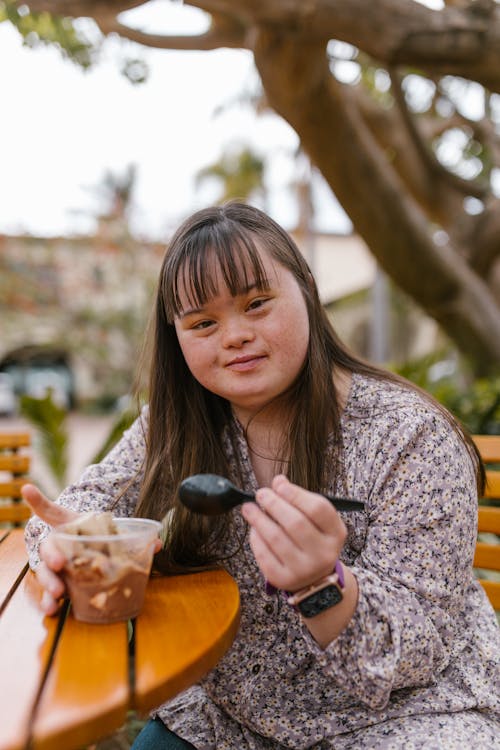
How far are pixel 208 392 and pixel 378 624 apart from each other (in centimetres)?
75

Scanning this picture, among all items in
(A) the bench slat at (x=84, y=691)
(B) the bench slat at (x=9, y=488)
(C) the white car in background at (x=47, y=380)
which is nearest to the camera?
(A) the bench slat at (x=84, y=691)

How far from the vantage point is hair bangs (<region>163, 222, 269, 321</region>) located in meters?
1.46

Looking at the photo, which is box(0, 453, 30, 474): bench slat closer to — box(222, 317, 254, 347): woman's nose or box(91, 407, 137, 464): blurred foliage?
box(91, 407, 137, 464): blurred foliage

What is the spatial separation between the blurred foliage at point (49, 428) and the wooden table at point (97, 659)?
2.76 meters

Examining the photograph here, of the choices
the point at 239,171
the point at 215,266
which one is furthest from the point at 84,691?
the point at 239,171

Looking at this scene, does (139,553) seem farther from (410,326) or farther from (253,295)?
(410,326)

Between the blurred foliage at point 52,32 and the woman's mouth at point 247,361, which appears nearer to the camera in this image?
the woman's mouth at point 247,361

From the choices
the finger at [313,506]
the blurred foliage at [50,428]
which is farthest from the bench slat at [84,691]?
the blurred foliage at [50,428]

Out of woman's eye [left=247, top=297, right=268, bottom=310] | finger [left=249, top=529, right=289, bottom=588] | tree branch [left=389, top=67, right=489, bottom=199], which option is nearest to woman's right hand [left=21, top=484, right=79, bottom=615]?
finger [left=249, top=529, right=289, bottom=588]

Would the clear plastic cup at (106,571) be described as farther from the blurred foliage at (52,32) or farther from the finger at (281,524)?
the blurred foliage at (52,32)

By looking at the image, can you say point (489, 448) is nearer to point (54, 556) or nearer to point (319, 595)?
point (319, 595)

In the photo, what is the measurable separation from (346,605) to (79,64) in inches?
152

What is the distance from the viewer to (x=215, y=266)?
4.80ft

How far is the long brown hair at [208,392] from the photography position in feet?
4.87
